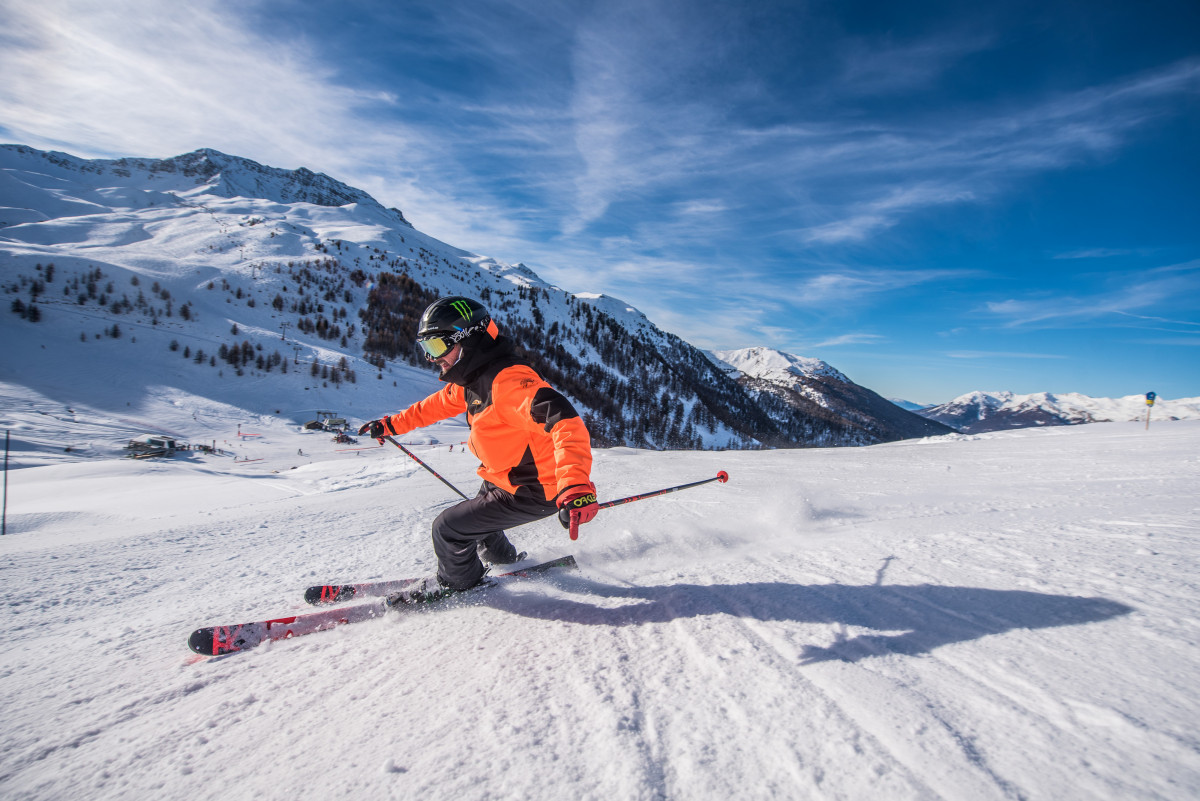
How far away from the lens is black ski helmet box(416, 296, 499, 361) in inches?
123

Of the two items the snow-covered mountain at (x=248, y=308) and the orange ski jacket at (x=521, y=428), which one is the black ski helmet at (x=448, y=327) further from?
the snow-covered mountain at (x=248, y=308)

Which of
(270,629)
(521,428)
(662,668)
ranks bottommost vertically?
(270,629)

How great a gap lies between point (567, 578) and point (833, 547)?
2103 mm

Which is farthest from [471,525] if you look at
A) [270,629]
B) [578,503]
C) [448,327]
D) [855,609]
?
[855,609]

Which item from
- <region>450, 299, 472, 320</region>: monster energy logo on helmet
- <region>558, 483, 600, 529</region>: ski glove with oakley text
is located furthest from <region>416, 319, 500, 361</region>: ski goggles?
<region>558, 483, 600, 529</region>: ski glove with oakley text

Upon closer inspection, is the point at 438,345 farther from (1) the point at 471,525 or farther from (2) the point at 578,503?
(2) the point at 578,503

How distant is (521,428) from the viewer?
3.02m

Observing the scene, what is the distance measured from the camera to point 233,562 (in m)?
4.12

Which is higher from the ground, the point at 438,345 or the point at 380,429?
the point at 438,345

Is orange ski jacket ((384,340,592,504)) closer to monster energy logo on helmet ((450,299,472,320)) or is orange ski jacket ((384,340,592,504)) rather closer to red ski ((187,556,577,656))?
monster energy logo on helmet ((450,299,472,320))

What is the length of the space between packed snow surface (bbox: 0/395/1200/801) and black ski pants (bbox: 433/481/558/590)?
0.25 m

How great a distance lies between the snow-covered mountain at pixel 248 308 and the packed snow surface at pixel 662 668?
3441 centimetres

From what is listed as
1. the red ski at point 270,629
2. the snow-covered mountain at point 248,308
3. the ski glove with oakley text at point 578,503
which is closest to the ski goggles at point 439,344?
the ski glove with oakley text at point 578,503

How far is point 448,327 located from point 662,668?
8.03 ft
